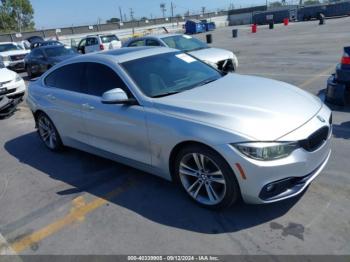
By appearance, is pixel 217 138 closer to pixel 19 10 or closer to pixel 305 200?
pixel 305 200

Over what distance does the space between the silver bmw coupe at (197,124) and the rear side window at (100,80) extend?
1 cm

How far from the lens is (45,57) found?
48.9 ft

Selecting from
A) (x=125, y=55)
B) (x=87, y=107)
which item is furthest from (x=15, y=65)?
(x=125, y=55)

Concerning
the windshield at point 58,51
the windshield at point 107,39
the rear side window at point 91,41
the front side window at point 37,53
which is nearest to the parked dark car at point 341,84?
the windshield at point 58,51

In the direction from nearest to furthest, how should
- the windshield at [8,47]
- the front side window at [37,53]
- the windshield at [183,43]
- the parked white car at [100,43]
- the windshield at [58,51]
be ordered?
the windshield at [183,43], the windshield at [58,51], the front side window at [37,53], the windshield at [8,47], the parked white car at [100,43]

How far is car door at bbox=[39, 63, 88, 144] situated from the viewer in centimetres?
512

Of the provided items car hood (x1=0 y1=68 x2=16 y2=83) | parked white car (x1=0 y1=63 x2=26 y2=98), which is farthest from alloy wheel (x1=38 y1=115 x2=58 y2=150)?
car hood (x1=0 y1=68 x2=16 y2=83)

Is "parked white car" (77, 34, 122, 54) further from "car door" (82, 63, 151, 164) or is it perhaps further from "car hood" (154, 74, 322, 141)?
"car hood" (154, 74, 322, 141)

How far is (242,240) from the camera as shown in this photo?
3303mm

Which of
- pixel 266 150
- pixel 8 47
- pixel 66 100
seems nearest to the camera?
pixel 266 150

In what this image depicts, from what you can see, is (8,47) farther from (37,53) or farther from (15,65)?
(37,53)

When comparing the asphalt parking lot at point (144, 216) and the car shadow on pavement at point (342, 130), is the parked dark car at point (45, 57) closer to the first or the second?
the asphalt parking lot at point (144, 216)

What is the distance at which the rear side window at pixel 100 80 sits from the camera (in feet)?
14.7

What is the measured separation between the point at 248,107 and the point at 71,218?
7.55 ft
